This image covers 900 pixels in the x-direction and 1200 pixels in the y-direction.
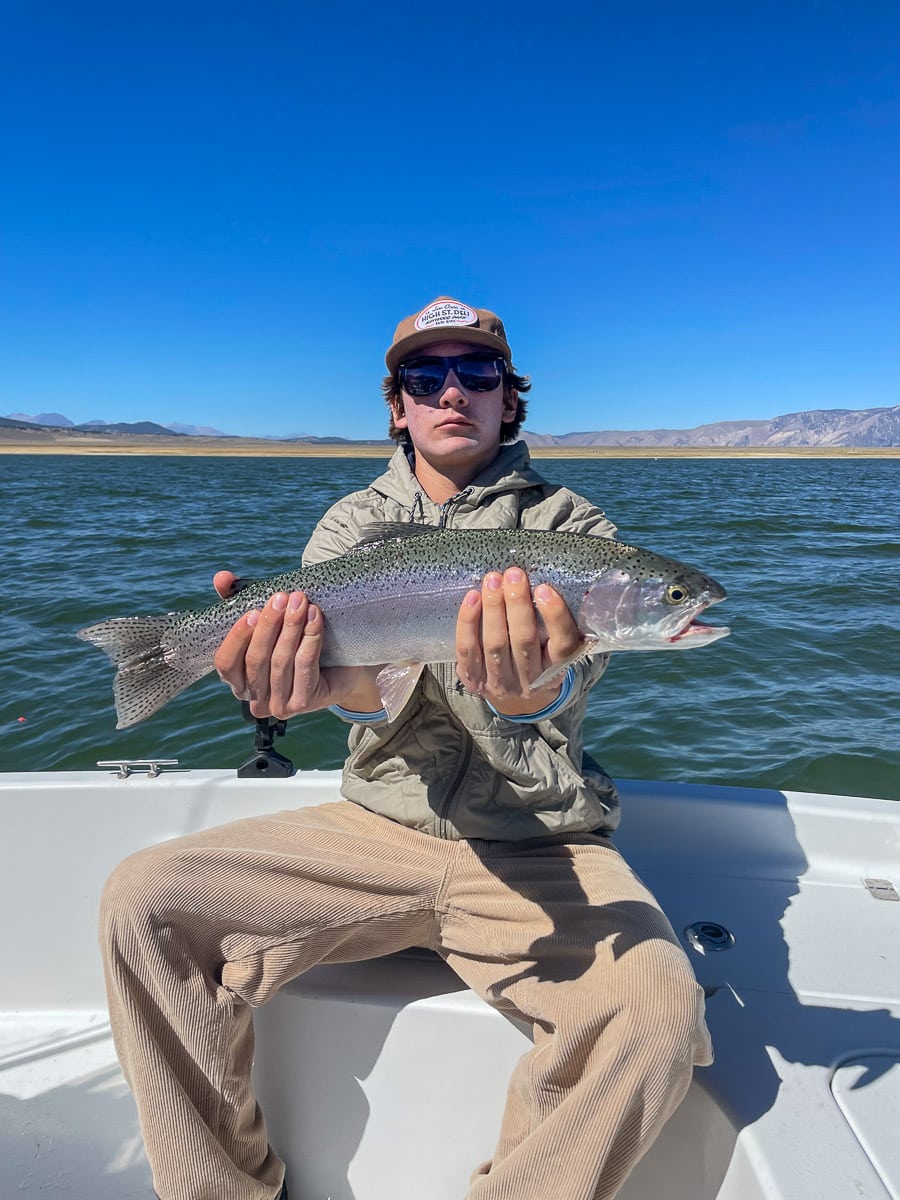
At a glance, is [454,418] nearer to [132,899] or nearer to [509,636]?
[509,636]

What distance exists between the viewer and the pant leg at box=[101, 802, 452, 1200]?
8.64ft

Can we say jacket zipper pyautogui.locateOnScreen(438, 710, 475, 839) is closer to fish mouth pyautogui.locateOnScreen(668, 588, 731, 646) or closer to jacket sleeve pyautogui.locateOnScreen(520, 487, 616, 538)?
fish mouth pyautogui.locateOnScreen(668, 588, 731, 646)

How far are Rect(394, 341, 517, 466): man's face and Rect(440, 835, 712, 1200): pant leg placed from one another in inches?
78.5

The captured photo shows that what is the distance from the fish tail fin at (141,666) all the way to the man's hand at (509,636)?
1317 millimetres

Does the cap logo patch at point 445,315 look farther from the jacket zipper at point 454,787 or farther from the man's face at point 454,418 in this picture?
the jacket zipper at point 454,787

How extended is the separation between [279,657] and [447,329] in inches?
75.1

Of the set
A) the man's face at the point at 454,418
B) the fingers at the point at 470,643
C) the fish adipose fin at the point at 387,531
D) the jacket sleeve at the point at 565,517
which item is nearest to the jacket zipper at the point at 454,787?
the fingers at the point at 470,643

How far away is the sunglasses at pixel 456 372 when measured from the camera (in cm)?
386

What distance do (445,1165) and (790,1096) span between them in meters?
1.38

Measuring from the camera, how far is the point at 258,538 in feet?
80.3

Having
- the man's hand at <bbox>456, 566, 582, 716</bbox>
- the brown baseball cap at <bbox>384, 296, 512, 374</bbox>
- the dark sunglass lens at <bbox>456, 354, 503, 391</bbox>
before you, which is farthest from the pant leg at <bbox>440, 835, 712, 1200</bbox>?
the brown baseball cap at <bbox>384, 296, 512, 374</bbox>

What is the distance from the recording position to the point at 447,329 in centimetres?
379

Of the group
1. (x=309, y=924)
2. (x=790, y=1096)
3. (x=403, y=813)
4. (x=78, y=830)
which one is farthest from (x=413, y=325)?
(x=790, y=1096)

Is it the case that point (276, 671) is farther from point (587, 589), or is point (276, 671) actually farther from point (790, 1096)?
point (790, 1096)
